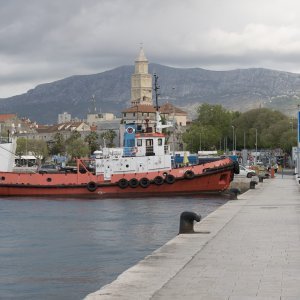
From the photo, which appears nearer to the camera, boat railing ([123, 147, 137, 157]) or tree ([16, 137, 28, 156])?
boat railing ([123, 147, 137, 157])

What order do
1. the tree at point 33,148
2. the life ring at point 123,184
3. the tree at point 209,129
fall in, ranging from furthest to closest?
the tree at point 209,129
the tree at point 33,148
the life ring at point 123,184

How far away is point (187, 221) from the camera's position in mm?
20688

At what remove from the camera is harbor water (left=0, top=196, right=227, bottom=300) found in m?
17.3

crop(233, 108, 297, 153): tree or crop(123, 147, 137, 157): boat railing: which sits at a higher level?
crop(233, 108, 297, 153): tree

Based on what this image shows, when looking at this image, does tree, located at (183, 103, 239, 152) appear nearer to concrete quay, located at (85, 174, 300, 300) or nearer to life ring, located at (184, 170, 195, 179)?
life ring, located at (184, 170, 195, 179)

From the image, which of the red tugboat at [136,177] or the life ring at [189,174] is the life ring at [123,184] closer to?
the red tugboat at [136,177]

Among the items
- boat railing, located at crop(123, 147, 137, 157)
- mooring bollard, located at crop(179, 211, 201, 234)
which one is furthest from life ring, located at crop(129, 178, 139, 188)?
mooring bollard, located at crop(179, 211, 201, 234)

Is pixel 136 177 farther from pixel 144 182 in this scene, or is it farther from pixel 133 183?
pixel 144 182

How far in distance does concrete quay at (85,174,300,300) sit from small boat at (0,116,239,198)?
30.0 m

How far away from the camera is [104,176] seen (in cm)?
5431

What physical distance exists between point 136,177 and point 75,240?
2756cm

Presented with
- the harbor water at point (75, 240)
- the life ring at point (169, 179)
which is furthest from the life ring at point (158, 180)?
the harbor water at point (75, 240)

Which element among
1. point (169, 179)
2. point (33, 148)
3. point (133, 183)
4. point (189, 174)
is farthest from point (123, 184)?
point (33, 148)

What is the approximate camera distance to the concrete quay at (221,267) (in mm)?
11945
